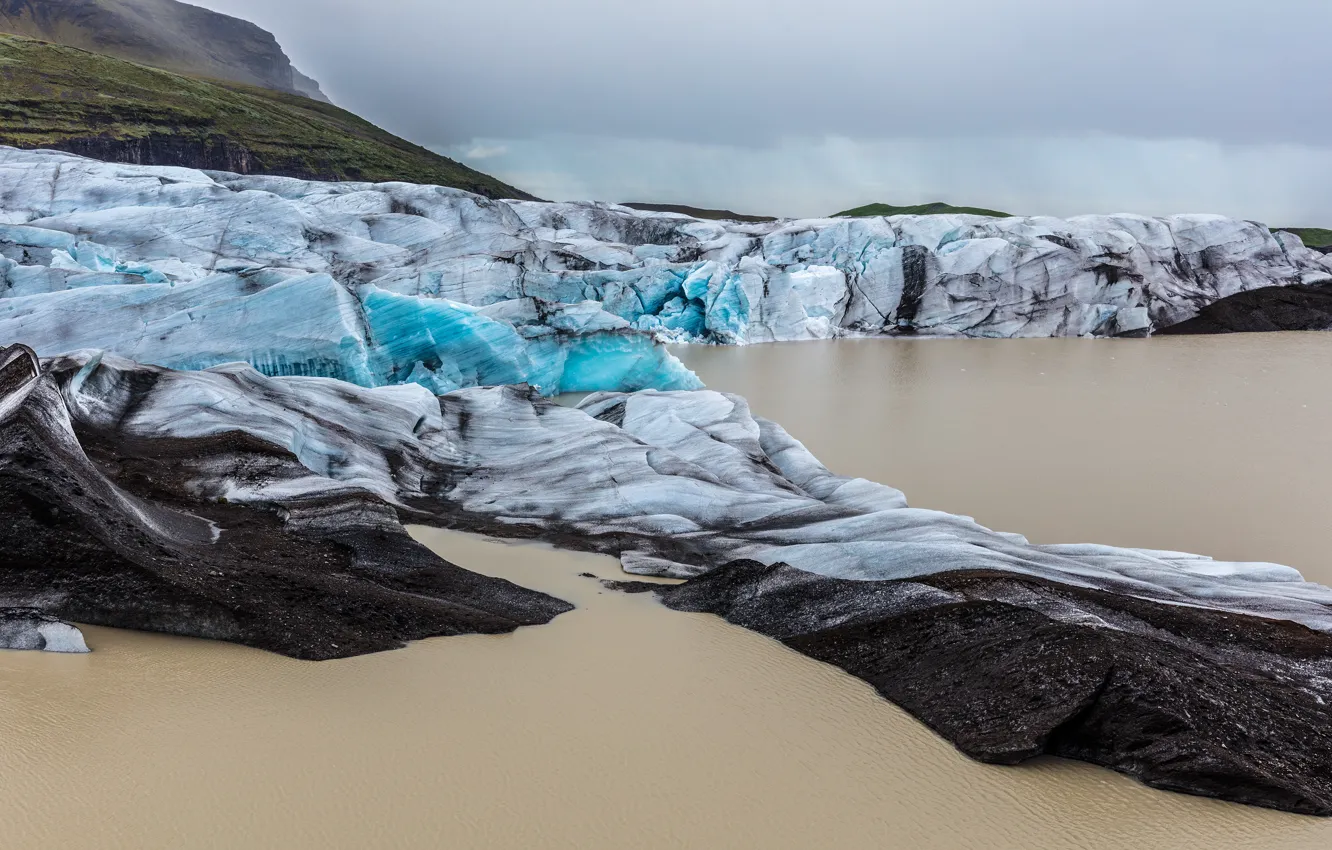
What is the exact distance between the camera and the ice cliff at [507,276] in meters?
13.1

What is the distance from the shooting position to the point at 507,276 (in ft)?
72.6

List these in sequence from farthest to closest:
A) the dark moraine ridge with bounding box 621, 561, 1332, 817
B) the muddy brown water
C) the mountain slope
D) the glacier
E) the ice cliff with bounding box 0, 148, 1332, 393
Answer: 1. the mountain slope
2. the ice cliff with bounding box 0, 148, 1332, 393
3. the glacier
4. the dark moraine ridge with bounding box 621, 561, 1332, 817
5. the muddy brown water

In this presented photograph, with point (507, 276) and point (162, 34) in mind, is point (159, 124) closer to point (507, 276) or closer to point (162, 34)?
point (507, 276)

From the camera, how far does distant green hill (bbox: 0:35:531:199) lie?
4262 cm

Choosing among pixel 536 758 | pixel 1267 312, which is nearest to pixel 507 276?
pixel 536 758

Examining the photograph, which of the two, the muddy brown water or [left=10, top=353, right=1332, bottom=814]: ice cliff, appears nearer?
the muddy brown water

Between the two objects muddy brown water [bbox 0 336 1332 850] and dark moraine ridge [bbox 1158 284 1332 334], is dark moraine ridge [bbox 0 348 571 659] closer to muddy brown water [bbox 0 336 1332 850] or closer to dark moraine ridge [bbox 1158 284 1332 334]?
muddy brown water [bbox 0 336 1332 850]

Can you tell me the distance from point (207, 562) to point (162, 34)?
11183 centimetres

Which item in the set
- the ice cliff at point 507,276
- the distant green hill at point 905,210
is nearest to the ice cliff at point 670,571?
the ice cliff at point 507,276

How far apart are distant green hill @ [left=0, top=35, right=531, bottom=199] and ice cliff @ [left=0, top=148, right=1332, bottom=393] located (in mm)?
16532

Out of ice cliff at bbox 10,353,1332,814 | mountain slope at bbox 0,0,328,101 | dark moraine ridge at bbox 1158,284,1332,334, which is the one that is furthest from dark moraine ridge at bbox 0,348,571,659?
mountain slope at bbox 0,0,328,101

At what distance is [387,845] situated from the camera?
2953 millimetres

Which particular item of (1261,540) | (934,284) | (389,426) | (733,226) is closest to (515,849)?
(389,426)

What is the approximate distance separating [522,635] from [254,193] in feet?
79.8
